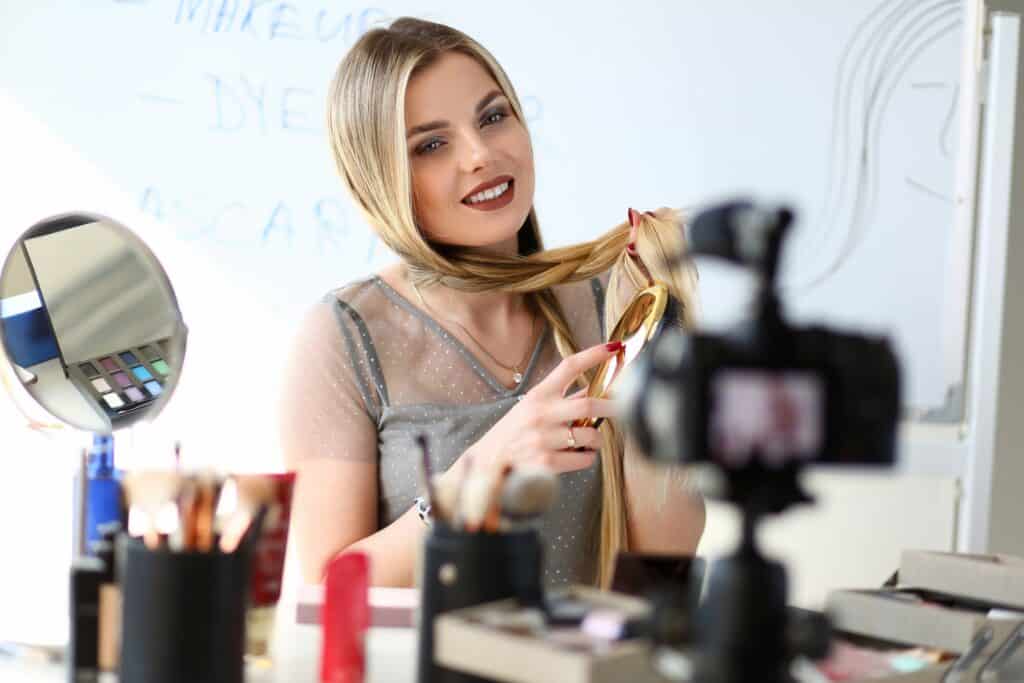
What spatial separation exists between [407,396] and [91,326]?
0.38 meters

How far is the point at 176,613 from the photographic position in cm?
64

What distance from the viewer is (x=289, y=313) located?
7.22ft

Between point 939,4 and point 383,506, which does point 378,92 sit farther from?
point 939,4

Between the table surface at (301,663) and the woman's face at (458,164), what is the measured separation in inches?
23.1

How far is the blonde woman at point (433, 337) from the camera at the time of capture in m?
1.34

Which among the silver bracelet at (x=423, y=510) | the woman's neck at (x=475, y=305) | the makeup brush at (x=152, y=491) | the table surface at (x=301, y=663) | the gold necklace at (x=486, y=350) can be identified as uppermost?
the woman's neck at (x=475, y=305)

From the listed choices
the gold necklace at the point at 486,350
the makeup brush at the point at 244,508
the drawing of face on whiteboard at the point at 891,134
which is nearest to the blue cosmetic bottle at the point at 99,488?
the makeup brush at the point at 244,508

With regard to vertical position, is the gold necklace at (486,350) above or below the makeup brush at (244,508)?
above

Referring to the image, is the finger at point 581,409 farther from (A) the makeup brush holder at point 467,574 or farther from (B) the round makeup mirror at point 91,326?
(A) the makeup brush holder at point 467,574

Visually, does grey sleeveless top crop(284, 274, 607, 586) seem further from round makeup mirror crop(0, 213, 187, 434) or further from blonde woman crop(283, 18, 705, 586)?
round makeup mirror crop(0, 213, 187, 434)

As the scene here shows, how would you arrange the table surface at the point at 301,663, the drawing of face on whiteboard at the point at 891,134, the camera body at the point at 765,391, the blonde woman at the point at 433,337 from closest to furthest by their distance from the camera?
1. the camera body at the point at 765,391
2. the table surface at the point at 301,663
3. the blonde woman at the point at 433,337
4. the drawing of face on whiteboard at the point at 891,134

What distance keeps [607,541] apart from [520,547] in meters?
0.69

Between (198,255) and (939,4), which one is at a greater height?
(939,4)

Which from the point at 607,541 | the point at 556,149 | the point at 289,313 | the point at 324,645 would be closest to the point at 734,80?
the point at 556,149
